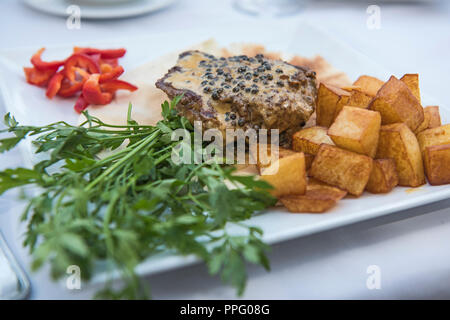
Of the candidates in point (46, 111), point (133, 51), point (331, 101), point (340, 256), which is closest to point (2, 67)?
point (46, 111)

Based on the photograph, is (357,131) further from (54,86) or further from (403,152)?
(54,86)

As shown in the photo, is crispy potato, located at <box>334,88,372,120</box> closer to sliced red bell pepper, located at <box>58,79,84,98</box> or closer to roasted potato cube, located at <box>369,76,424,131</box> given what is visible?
roasted potato cube, located at <box>369,76,424,131</box>

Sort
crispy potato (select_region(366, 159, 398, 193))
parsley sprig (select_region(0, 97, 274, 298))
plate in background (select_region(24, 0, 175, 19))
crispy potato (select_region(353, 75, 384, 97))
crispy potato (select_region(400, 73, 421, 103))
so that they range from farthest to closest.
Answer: plate in background (select_region(24, 0, 175, 19)) → crispy potato (select_region(353, 75, 384, 97)) → crispy potato (select_region(400, 73, 421, 103)) → crispy potato (select_region(366, 159, 398, 193)) → parsley sprig (select_region(0, 97, 274, 298))

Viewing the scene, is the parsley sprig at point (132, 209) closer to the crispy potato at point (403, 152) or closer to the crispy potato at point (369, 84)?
the crispy potato at point (403, 152)

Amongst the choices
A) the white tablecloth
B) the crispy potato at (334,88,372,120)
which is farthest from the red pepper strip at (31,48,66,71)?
the crispy potato at (334,88,372,120)

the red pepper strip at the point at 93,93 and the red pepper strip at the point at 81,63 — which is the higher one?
the red pepper strip at the point at 81,63

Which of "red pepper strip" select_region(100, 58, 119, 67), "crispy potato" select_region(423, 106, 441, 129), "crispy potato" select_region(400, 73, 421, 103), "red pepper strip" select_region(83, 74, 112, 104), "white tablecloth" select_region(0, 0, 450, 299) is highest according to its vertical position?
"red pepper strip" select_region(100, 58, 119, 67)

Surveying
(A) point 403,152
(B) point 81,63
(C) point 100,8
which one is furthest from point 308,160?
(C) point 100,8

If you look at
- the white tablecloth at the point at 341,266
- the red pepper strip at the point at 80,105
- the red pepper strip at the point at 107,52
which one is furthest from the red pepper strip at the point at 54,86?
the white tablecloth at the point at 341,266
